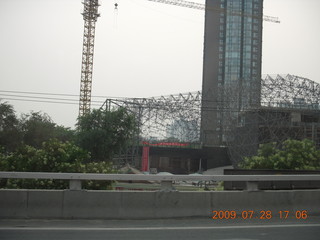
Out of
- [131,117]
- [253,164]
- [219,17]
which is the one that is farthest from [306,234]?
[219,17]

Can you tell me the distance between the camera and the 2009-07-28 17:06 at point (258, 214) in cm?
999

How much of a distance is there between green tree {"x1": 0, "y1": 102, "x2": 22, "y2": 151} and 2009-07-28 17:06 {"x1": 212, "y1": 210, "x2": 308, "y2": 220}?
1690 inches

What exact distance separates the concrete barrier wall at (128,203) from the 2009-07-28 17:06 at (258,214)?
8cm

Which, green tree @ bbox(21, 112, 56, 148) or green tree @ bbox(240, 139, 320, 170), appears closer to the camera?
green tree @ bbox(240, 139, 320, 170)

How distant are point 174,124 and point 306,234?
80.1 metres

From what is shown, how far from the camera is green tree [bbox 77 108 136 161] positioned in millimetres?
43969

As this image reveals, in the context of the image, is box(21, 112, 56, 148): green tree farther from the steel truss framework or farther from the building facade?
the building facade

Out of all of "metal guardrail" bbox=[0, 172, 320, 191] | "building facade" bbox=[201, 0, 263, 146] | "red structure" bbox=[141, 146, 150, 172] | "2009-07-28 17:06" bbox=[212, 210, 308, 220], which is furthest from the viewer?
"building facade" bbox=[201, 0, 263, 146]

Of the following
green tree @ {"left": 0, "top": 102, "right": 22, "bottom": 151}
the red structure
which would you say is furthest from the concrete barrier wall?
the red structure

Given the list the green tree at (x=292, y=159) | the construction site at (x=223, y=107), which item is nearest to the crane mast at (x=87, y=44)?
the construction site at (x=223, y=107)

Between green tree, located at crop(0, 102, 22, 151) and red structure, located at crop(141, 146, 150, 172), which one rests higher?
green tree, located at crop(0, 102, 22, 151)

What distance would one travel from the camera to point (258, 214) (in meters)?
10.2

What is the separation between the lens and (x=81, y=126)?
1816 inches

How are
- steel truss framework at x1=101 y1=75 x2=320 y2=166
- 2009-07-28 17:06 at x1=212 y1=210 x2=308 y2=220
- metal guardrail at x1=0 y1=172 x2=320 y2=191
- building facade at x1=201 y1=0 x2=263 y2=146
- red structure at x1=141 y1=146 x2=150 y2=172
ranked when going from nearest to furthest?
metal guardrail at x1=0 y1=172 x2=320 y2=191
2009-07-28 17:06 at x1=212 y1=210 x2=308 y2=220
steel truss framework at x1=101 y1=75 x2=320 y2=166
red structure at x1=141 y1=146 x2=150 y2=172
building facade at x1=201 y1=0 x2=263 y2=146
